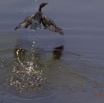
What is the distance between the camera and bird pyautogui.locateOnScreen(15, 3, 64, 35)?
35.4ft

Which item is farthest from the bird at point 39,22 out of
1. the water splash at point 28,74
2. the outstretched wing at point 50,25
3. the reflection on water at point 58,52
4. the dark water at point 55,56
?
the water splash at point 28,74

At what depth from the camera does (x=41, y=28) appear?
1155cm

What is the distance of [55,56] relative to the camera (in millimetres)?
10414

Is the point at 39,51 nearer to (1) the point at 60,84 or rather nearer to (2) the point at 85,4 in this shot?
(1) the point at 60,84

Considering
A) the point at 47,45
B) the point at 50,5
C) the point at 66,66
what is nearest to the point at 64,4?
the point at 50,5

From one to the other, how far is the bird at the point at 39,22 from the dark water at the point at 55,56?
0.28 meters

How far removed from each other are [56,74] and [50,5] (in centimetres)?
338

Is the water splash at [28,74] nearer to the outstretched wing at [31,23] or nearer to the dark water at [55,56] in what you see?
the dark water at [55,56]

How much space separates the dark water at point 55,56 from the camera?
884 cm

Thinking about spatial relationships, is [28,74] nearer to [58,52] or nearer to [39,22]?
[58,52]

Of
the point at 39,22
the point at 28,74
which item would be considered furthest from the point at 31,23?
the point at 28,74

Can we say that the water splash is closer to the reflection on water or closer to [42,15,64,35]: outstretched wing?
the reflection on water

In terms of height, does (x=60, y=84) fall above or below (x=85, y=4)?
below

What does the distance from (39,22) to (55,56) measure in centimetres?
91
